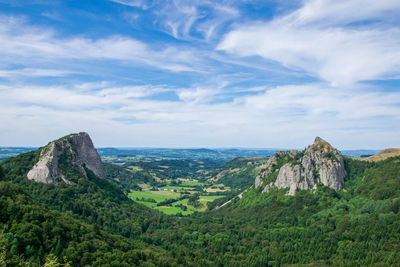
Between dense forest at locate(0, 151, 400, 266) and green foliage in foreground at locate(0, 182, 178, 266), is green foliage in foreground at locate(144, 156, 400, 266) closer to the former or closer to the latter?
dense forest at locate(0, 151, 400, 266)

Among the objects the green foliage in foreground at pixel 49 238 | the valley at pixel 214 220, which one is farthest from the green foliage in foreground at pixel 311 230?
the green foliage in foreground at pixel 49 238

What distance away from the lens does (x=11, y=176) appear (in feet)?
451

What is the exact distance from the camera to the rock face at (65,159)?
457 feet

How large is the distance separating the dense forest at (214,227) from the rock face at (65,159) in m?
5.99

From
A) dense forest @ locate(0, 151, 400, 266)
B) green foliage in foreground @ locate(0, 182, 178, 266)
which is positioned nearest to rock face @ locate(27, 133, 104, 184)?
dense forest @ locate(0, 151, 400, 266)

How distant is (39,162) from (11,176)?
A: 14.3 meters

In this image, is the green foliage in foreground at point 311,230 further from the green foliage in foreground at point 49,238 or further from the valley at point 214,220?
the green foliage in foreground at point 49,238

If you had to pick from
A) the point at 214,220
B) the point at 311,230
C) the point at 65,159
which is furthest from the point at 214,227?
the point at 65,159

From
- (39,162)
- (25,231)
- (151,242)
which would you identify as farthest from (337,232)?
(39,162)

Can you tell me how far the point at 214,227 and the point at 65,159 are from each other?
99.7m

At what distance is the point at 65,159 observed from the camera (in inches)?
6304

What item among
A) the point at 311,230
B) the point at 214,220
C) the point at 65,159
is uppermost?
the point at 65,159

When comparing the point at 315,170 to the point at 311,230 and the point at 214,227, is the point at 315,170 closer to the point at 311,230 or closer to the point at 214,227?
the point at 311,230

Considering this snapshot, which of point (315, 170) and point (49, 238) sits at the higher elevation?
point (315, 170)
